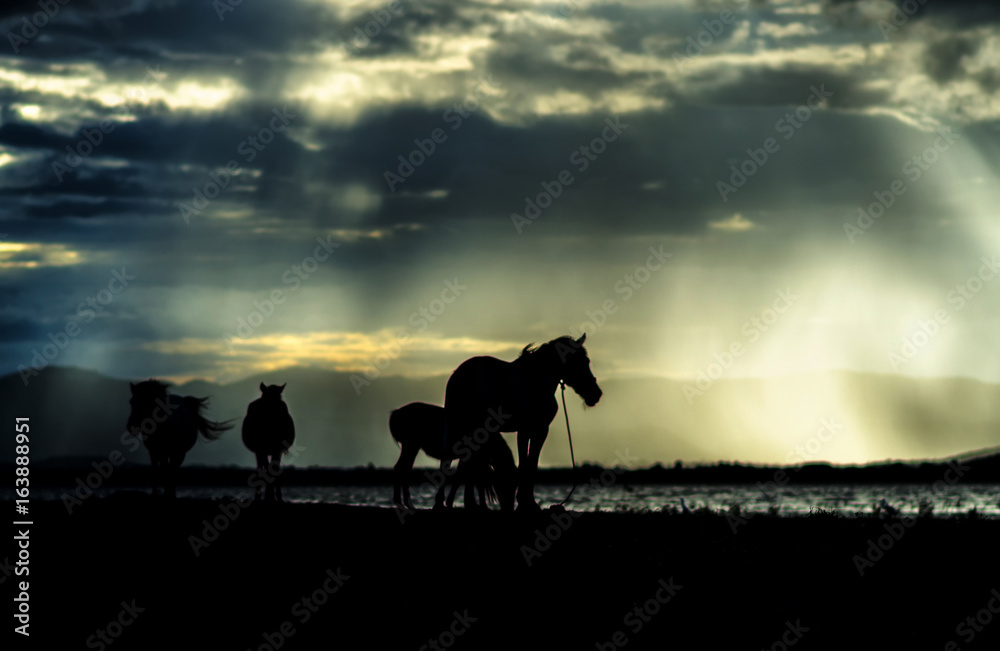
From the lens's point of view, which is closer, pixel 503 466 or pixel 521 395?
pixel 521 395

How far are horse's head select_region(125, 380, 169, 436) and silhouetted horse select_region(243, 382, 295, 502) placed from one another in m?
2.46

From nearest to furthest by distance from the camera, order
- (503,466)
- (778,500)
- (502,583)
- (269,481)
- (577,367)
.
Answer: (502,583)
(577,367)
(503,466)
(269,481)
(778,500)

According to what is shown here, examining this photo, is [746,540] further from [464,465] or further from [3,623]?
[3,623]

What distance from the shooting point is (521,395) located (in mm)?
15320

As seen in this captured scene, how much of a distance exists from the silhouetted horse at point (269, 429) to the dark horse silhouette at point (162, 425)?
61.4 inches

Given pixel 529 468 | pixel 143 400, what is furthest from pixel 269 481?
pixel 529 468

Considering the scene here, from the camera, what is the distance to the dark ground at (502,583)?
9.28 meters

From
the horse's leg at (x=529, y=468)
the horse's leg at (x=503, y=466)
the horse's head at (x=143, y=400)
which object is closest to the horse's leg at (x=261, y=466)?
the horse's head at (x=143, y=400)

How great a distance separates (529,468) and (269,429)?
453 inches

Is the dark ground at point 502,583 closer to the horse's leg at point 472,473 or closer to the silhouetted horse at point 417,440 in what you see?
the horse's leg at point 472,473

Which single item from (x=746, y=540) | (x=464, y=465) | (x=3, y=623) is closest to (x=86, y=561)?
(x=3, y=623)

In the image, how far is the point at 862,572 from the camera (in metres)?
11.9

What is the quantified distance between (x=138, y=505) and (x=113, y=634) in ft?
29.9

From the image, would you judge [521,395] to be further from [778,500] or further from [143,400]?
[778,500]
